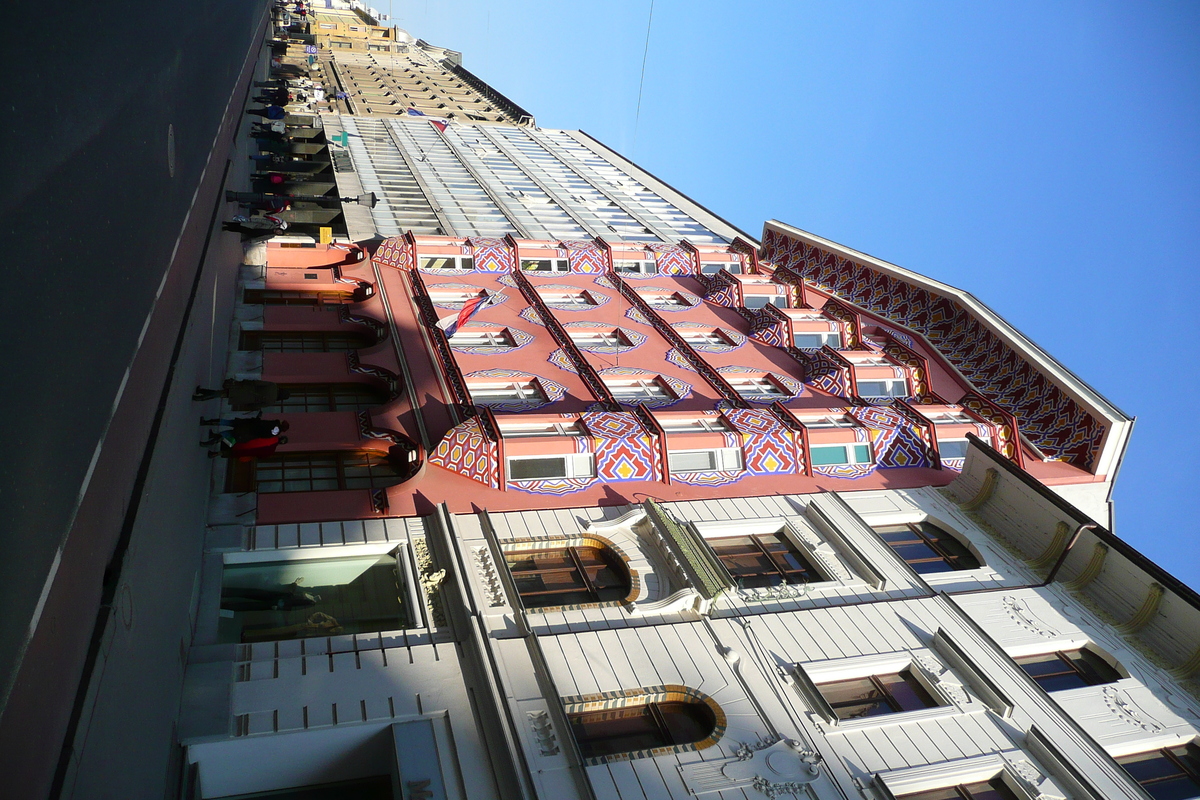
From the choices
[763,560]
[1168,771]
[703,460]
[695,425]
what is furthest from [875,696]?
[695,425]

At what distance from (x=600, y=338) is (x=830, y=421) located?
7.53 meters

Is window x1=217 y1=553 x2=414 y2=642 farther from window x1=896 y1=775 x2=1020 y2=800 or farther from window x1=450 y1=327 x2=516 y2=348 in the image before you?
window x1=450 y1=327 x2=516 y2=348

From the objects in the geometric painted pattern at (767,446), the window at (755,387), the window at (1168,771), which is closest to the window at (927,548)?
the geometric painted pattern at (767,446)

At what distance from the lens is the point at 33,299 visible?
548 centimetres

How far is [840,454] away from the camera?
19.5 meters

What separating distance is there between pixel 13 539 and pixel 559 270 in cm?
2540

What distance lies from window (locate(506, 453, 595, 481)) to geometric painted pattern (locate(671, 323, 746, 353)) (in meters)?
9.20

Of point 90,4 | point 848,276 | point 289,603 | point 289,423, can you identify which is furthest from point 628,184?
point 90,4

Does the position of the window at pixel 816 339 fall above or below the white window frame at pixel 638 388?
above

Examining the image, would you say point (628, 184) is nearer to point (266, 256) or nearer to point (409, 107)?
point (409, 107)

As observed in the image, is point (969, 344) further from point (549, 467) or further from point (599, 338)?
point (549, 467)

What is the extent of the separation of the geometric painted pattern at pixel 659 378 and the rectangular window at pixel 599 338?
73.4 inches

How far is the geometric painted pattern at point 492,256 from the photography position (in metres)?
27.8

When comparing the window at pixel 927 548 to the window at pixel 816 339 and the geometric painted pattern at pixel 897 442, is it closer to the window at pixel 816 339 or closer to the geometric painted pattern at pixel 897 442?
the geometric painted pattern at pixel 897 442
